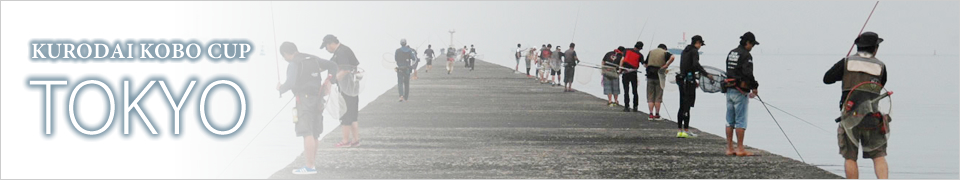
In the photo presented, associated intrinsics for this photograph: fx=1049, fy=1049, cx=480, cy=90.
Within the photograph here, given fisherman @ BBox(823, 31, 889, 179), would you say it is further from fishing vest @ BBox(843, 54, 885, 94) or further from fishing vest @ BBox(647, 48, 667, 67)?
fishing vest @ BBox(647, 48, 667, 67)

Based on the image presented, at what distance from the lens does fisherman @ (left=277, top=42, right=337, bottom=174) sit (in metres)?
8.66

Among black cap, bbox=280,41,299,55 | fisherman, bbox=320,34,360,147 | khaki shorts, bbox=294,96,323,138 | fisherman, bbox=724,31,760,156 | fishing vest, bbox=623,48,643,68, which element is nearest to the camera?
black cap, bbox=280,41,299,55

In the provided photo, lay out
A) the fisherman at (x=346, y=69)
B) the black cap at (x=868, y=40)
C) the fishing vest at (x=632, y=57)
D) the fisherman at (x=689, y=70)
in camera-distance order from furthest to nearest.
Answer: the fishing vest at (x=632, y=57) < the fisherman at (x=689, y=70) < the fisherman at (x=346, y=69) < the black cap at (x=868, y=40)

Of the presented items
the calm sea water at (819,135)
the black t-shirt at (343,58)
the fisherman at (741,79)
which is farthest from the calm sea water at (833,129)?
the black t-shirt at (343,58)

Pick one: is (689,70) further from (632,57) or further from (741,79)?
(632,57)

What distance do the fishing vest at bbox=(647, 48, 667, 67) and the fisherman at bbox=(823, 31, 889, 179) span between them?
21.5 feet

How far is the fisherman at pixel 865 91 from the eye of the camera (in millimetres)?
7762

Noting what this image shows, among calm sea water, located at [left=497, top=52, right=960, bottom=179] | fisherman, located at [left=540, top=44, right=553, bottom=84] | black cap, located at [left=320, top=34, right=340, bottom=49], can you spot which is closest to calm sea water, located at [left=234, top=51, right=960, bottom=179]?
calm sea water, located at [left=497, top=52, right=960, bottom=179]

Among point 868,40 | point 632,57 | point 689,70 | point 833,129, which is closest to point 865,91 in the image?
point 868,40

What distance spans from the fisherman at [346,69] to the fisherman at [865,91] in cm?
467

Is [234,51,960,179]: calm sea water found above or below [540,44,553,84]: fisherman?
below

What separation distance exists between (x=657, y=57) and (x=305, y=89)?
702cm

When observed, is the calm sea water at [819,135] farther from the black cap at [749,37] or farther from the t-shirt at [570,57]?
the black cap at [749,37]

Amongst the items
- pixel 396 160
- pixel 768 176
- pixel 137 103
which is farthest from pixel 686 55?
pixel 137 103
